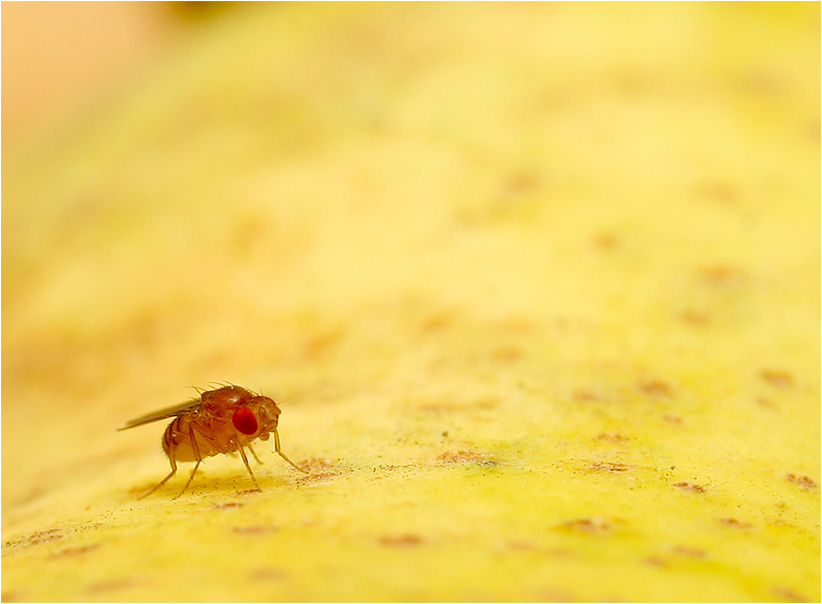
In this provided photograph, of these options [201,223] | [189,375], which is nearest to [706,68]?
[201,223]

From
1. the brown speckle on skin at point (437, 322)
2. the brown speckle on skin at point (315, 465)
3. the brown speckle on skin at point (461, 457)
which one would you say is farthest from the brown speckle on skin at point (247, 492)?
the brown speckle on skin at point (437, 322)

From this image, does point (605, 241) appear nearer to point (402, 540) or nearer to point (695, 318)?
point (695, 318)

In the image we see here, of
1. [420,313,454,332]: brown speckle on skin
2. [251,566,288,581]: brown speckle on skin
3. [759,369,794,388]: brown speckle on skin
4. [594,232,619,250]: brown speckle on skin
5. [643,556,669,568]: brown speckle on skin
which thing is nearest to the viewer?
[251,566,288,581]: brown speckle on skin

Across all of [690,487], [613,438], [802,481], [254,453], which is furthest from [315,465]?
[802,481]

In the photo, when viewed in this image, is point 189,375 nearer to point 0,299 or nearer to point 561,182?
point 0,299

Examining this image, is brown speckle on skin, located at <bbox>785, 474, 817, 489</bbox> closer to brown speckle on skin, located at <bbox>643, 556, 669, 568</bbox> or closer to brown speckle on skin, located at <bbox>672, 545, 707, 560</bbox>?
brown speckle on skin, located at <bbox>672, 545, 707, 560</bbox>

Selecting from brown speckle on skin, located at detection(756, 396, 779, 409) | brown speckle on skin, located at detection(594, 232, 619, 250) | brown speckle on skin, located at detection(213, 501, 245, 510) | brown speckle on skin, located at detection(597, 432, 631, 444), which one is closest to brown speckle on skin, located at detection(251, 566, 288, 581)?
brown speckle on skin, located at detection(213, 501, 245, 510)
